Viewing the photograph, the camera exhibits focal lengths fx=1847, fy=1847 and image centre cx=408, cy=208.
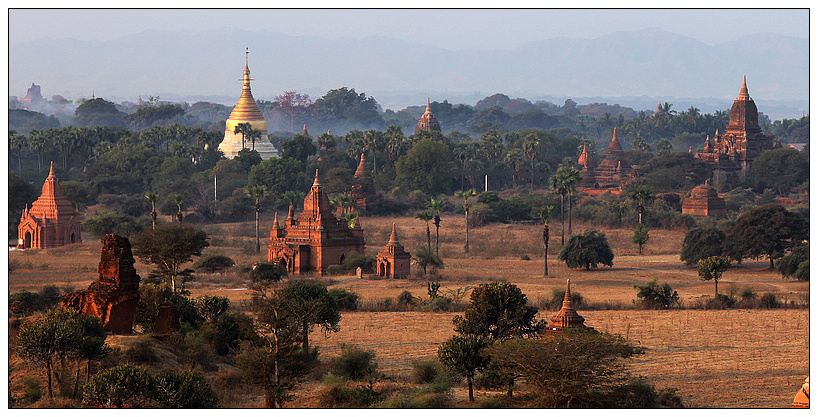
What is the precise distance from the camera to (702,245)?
78.6m

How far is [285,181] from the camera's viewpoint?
111 m

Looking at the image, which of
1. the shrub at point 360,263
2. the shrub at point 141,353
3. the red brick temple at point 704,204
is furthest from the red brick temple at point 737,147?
the shrub at point 141,353

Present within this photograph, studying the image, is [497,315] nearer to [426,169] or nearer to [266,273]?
[266,273]

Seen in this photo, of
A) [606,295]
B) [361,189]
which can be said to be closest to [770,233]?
[606,295]

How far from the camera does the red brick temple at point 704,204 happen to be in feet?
341

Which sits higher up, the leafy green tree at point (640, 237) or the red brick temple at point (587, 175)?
the red brick temple at point (587, 175)

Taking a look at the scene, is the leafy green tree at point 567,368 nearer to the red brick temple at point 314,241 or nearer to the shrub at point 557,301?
the shrub at point 557,301

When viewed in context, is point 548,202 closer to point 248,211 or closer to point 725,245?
point 248,211

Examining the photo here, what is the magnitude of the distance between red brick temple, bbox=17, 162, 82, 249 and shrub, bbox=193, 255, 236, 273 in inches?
461

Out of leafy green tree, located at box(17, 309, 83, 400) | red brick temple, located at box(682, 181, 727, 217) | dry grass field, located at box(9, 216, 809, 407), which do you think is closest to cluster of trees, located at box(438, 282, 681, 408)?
dry grass field, located at box(9, 216, 809, 407)

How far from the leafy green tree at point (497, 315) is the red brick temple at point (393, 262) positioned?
2256cm

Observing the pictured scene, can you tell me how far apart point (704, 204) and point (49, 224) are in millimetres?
39539

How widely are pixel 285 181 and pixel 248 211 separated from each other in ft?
28.7

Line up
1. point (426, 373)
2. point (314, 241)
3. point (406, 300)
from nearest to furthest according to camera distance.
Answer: point (426, 373) < point (406, 300) < point (314, 241)
